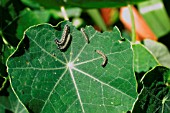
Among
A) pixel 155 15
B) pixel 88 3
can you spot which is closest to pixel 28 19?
pixel 88 3

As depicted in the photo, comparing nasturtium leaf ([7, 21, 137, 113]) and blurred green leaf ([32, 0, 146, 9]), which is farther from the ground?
blurred green leaf ([32, 0, 146, 9])

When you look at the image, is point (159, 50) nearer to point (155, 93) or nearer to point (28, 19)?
point (155, 93)

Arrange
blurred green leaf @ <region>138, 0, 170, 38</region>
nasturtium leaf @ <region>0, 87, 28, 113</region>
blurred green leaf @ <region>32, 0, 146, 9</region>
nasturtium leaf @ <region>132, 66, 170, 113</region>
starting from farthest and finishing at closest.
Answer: blurred green leaf @ <region>138, 0, 170, 38</region> → blurred green leaf @ <region>32, 0, 146, 9</region> → nasturtium leaf @ <region>0, 87, 28, 113</region> → nasturtium leaf @ <region>132, 66, 170, 113</region>

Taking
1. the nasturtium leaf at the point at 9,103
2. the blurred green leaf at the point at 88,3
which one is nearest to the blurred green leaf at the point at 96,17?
the blurred green leaf at the point at 88,3

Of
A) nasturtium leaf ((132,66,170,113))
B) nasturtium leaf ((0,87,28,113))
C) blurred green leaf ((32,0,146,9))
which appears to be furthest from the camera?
blurred green leaf ((32,0,146,9))

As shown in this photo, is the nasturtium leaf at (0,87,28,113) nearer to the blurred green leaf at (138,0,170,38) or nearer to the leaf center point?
the leaf center point

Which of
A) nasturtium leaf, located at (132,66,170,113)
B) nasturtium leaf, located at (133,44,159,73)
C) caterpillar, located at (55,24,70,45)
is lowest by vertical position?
nasturtium leaf, located at (132,66,170,113)

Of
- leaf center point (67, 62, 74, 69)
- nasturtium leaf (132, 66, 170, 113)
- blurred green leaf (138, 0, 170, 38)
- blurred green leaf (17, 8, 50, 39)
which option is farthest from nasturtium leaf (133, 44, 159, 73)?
blurred green leaf (138, 0, 170, 38)
